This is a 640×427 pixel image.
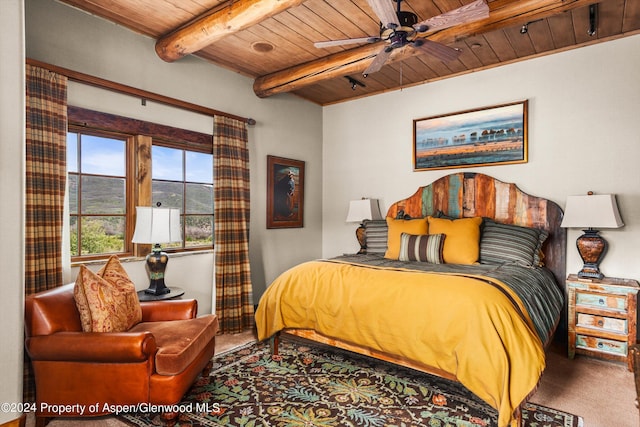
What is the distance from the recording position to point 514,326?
2.09 m

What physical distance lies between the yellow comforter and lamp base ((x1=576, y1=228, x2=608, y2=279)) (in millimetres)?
1422

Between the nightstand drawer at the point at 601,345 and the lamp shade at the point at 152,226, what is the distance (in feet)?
11.3

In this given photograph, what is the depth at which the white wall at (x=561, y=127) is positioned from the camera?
332 centimetres

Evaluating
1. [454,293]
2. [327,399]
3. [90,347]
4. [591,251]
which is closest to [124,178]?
[90,347]

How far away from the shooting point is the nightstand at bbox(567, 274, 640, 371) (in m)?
2.96

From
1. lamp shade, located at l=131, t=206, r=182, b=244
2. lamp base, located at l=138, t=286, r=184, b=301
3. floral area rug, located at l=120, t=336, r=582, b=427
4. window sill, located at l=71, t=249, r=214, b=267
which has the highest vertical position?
lamp shade, located at l=131, t=206, r=182, b=244

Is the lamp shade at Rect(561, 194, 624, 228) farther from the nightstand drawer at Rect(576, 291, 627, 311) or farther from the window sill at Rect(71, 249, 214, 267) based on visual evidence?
the window sill at Rect(71, 249, 214, 267)

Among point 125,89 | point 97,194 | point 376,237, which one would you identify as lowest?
Answer: point 376,237

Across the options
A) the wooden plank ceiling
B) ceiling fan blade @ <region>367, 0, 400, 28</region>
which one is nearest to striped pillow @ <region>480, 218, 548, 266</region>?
the wooden plank ceiling

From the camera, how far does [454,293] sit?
2297mm

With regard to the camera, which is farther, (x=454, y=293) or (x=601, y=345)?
(x=601, y=345)

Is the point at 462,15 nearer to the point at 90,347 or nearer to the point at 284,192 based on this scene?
the point at 90,347

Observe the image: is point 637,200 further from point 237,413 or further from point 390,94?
point 237,413

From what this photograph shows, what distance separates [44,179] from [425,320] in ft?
8.83
